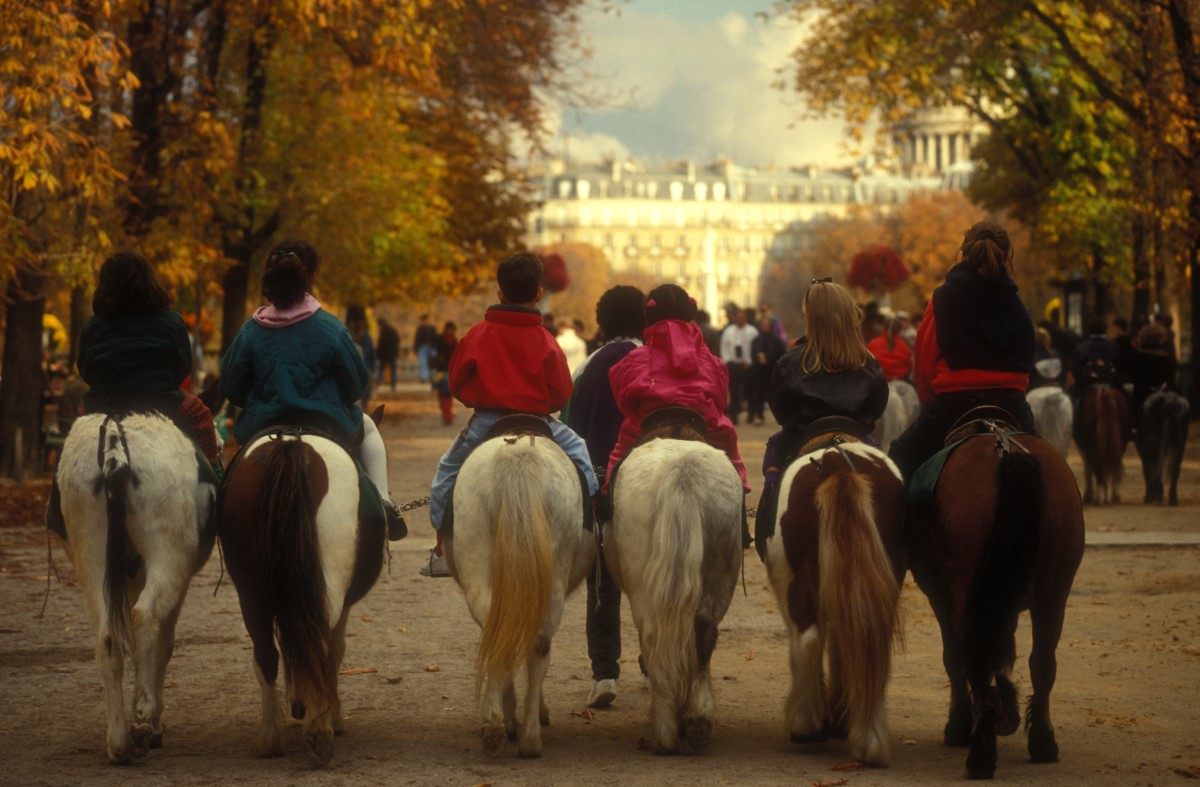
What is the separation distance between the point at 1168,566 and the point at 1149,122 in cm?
1293

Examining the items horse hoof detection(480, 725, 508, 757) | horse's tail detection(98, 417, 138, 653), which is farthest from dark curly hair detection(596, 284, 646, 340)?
horse's tail detection(98, 417, 138, 653)

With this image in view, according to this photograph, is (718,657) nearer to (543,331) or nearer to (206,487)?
(543,331)

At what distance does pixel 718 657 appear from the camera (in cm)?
1241

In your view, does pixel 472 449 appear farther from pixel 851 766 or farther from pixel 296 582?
pixel 851 766

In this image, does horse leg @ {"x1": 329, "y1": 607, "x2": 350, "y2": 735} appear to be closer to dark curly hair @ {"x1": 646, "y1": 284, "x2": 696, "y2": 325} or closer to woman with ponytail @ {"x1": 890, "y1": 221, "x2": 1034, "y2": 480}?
dark curly hair @ {"x1": 646, "y1": 284, "x2": 696, "y2": 325}

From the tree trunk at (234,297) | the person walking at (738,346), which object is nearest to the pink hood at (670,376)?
the tree trunk at (234,297)

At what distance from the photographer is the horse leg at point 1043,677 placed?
899 centimetres

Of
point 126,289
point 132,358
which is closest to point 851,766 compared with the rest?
point 132,358

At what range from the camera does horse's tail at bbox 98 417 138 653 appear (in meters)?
9.12

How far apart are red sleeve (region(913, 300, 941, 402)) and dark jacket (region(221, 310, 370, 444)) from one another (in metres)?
2.53

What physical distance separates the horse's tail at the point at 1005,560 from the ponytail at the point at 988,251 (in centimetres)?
104

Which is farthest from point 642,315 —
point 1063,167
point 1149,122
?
point 1063,167

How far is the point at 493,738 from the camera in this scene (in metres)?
8.97

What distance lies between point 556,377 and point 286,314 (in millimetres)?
1247
